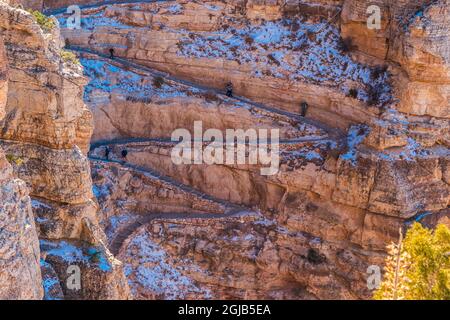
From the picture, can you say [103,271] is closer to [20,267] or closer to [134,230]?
[20,267]

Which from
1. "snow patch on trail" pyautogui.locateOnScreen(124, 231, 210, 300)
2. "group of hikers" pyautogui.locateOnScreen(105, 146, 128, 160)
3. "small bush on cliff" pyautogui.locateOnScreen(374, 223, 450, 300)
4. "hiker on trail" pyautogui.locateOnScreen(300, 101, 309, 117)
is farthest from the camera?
"hiker on trail" pyautogui.locateOnScreen(300, 101, 309, 117)

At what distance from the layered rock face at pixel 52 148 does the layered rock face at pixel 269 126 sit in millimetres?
9595

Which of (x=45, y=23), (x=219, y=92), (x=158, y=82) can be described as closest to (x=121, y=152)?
(x=158, y=82)

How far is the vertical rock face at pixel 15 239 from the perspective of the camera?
18.4 m

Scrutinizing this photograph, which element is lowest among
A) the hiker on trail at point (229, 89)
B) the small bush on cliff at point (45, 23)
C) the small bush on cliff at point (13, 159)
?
the hiker on trail at point (229, 89)

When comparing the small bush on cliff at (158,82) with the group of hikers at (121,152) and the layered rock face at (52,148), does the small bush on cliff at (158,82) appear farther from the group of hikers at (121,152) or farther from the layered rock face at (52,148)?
the layered rock face at (52,148)

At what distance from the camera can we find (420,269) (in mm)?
16250

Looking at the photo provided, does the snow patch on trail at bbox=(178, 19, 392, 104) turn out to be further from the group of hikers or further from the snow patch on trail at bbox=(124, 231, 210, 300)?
the snow patch on trail at bbox=(124, 231, 210, 300)

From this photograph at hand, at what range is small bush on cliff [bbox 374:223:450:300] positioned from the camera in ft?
51.8

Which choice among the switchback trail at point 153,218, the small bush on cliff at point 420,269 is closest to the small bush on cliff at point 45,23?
the switchback trail at point 153,218

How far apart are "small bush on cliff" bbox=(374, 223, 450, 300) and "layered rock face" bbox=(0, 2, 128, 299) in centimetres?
1053

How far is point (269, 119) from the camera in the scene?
3912 cm

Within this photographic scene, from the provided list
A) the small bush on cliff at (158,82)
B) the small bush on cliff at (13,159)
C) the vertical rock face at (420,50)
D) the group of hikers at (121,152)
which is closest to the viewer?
the small bush on cliff at (13,159)

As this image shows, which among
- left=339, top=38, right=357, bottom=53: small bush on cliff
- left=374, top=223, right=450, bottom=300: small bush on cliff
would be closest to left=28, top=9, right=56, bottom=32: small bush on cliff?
left=374, top=223, right=450, bottom=300: small bush on cliff
